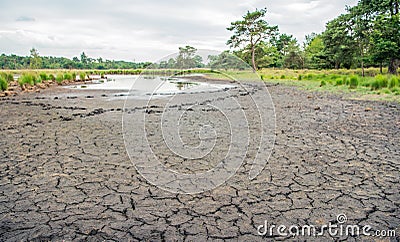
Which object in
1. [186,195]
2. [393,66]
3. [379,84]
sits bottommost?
[186,195]

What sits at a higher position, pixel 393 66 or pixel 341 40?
pixel 341 40

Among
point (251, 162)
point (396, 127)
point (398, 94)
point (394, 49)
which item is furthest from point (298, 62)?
point (251, 162)

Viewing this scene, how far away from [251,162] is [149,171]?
1281 mm

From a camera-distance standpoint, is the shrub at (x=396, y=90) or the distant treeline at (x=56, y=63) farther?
the distant treeline at (x=56, y=63)

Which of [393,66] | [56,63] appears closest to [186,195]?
[393,66]

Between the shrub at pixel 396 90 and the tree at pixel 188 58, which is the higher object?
the tree at pixel 188 58

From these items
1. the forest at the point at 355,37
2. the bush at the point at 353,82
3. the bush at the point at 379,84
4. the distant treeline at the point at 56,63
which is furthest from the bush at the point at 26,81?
the distant treeline at the point at 56,63

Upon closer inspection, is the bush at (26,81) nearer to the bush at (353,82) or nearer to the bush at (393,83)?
the bush at (353,82)

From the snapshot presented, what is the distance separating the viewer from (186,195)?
2686 millimetres

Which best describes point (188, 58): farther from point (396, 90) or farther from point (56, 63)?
point (56, 63)

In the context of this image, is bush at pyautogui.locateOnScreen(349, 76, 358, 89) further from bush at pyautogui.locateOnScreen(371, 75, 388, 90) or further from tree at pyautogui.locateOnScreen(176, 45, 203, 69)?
tree at pyautogui.locateOnScreen(176, 45, 203, 69)

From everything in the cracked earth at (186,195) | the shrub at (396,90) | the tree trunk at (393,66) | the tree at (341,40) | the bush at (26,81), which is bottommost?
the cracked earth at (186,195)

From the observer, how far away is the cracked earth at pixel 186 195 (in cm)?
212

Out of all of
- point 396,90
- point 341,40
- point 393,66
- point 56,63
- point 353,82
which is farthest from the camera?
point 56,63
